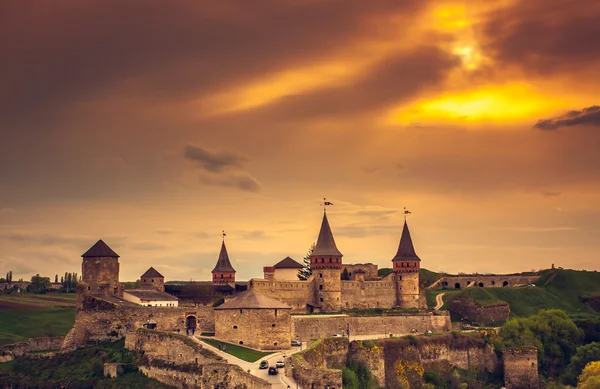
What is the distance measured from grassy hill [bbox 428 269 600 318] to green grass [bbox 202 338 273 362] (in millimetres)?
44225

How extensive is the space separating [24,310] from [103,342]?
38.0 m

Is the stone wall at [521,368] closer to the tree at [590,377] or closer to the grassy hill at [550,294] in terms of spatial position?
the tree at [590,377]

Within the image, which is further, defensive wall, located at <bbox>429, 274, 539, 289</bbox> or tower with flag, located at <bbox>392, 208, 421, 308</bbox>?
defensive wall, located at <bbox>429, 274, 539, 289</bbox>

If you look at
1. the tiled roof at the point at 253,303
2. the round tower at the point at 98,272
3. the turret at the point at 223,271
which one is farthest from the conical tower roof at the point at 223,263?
the tiled roof at the point at 253,303

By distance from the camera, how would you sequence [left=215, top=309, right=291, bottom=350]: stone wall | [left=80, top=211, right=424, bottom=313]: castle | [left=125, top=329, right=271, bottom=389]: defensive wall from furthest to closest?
[left=80, top=211, right=424, bottom=313]: castle, [left=215, top=309, right=291, bottom=350]: stone wall, [left=125, top=329, right=271, bottom=389]: defensive wall

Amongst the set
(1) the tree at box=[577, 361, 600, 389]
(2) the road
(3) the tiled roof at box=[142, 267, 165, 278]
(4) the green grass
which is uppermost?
(3) the tiled roof at box=[142, 267, 165, 278]

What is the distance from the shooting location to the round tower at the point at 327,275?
92312mm

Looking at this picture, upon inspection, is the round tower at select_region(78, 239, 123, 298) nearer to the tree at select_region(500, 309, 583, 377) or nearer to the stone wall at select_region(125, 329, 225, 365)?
the stone wall at select_region(125, 329, 225, 365)

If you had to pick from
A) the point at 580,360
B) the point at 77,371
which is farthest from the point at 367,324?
the point at 77,371

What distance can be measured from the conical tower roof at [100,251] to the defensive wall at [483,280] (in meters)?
54.6

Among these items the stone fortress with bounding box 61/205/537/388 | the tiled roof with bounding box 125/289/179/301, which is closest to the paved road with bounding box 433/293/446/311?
the stone fortress with bounding box 61/205/537/388

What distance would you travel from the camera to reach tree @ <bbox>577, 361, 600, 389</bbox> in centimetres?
7640

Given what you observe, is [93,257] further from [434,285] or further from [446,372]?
[434,285]

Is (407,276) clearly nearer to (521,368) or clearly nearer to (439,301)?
(439,301)
